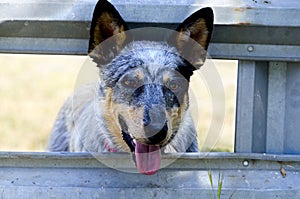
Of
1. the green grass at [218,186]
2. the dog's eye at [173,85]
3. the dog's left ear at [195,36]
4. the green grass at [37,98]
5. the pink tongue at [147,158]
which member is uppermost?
the dog's left ear at [195,36]

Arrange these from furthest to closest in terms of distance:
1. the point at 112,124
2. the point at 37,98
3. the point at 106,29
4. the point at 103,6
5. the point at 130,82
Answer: the point at 37,98
the point at 112,124
the point at 130,82
the point at 106,29
the point at 103,6

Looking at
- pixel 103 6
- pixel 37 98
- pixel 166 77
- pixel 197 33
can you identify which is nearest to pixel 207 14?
pixel 197 33

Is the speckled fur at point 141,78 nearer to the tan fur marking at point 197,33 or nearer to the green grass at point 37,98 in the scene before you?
the tan fur marking at point 197,33

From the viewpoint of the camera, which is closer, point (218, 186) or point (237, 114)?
point (218, 186)

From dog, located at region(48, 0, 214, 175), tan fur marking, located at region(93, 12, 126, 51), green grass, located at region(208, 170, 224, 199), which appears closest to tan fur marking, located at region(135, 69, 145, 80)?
dog, located at region(48, 0, 214, 175)

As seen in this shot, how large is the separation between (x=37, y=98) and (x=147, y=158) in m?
6.69

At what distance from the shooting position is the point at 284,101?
4410 mm

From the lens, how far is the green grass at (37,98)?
8789 mm

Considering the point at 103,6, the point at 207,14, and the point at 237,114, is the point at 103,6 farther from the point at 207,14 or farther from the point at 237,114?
the point at 237,114

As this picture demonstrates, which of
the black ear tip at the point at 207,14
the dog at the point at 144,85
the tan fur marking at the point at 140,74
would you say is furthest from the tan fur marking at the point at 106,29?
the black ear tip at the point at 207,14

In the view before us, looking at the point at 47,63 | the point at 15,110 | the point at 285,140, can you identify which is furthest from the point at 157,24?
the point at 47,63

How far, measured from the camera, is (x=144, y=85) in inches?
173

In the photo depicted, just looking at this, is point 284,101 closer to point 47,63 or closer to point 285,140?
point 285,140

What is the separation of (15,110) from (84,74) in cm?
496
